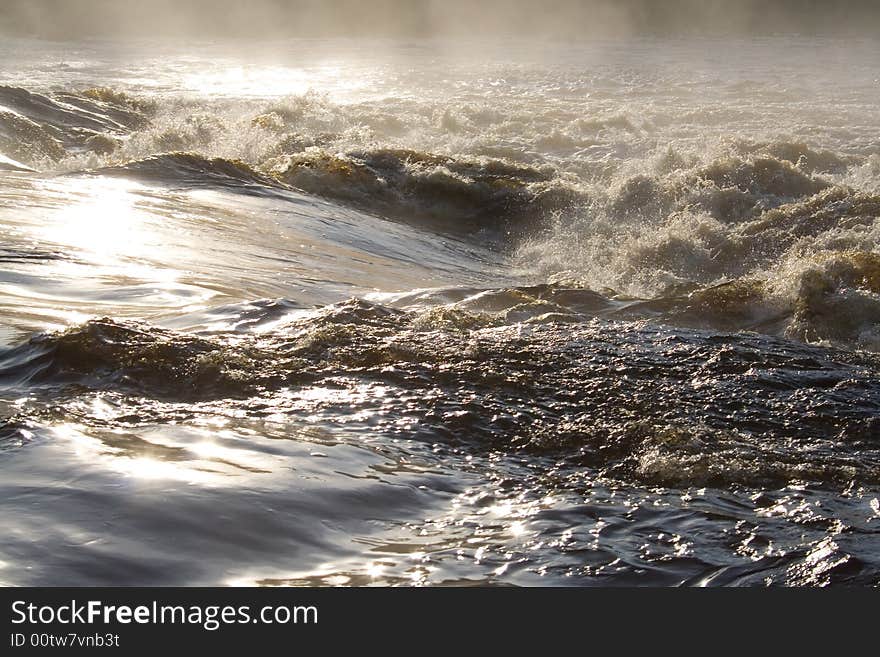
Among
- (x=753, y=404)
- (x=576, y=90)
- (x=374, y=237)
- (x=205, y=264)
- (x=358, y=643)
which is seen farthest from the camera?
(x=576, y=90)

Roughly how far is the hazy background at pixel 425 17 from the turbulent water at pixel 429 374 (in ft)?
80.7

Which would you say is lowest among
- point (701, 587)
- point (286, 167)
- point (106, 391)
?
point (701, 587)

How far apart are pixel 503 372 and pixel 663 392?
0.60m

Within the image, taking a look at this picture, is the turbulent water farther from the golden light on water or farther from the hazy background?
the hazy background

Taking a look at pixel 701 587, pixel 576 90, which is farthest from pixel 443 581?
pixel 576 90

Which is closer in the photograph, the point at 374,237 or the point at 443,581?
the point at 443,581

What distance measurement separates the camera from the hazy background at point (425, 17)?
33.2 meters

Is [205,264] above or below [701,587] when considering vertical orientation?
above

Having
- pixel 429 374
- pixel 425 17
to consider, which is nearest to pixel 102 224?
pixel 429 374

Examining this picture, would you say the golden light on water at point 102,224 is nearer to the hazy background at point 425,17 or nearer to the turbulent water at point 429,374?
the turbulent water at point 429,374

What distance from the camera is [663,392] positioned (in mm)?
3744

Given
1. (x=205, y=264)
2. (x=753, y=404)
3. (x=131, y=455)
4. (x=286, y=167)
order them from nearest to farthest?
(x=131, y=455) → (x=753, y=404) → (x=205, y=264) → (x=286, y=167)

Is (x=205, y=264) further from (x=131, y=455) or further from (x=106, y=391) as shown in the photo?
(x=131, y=455)

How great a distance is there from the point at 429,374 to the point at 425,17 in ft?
116
